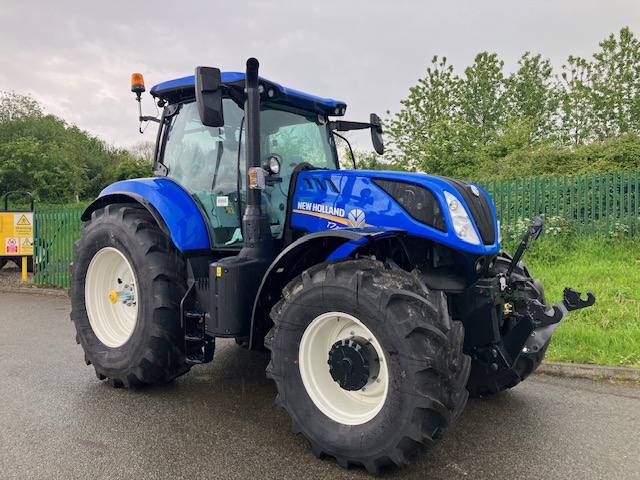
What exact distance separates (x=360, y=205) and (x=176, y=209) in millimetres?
1541

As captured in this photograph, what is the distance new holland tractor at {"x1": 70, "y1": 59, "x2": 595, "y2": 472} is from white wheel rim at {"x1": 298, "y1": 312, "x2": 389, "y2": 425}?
0.03 feet

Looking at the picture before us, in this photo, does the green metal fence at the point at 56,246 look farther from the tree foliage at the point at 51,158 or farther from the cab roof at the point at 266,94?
the tree foliage at the point at 51,158

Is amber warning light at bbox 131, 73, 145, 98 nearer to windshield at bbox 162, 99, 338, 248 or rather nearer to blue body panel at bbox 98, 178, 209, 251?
windshield at bbox 162, 99, 338, 248

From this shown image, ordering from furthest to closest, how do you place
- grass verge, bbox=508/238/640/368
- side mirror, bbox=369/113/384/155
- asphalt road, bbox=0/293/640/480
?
side mirror, bbox=369/113/384/155, grass verge, bbox=508/238/640/368, asphalt road, bbox=0/293/640/480

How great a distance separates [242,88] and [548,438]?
3.24m

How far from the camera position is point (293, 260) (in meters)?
3.37

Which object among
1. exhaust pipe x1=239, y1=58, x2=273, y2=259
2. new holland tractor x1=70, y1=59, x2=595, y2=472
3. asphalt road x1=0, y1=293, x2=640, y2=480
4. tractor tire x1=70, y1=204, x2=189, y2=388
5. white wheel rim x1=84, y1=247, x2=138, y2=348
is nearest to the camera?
new holland tractor x1=70, y1=59, x2=595, y2=472

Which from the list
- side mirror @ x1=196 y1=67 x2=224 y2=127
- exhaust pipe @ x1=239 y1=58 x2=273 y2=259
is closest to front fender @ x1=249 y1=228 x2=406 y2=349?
exhaust pipe @ x1=239 y1=58 x2=273 y2=259

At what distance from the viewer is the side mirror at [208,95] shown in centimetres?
326

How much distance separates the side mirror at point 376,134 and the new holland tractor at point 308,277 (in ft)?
1.16

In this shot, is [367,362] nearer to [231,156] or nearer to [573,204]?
[231,156]

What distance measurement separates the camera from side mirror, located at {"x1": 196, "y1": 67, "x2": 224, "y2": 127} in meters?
3.26

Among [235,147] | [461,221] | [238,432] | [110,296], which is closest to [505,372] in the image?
[461,221]

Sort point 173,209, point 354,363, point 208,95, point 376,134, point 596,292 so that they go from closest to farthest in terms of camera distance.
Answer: point 354,363 → point 208,95 → point 173,209 → point 376,134 → point 596,292
